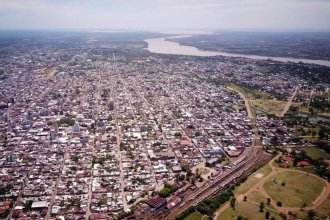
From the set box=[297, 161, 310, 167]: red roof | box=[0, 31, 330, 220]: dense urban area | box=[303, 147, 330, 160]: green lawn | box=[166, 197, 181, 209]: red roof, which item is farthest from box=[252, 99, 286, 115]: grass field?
box=[166, 197, 181, 209]: red roof

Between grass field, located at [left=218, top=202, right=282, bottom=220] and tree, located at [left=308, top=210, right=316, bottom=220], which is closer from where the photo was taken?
grass field, located at [left=218, top=202, right=282, bottom=220]

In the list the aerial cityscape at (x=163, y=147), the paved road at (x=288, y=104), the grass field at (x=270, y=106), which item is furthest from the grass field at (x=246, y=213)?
the grass field at (x=270, y=106)

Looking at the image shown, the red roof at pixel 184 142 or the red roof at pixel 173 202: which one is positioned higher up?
the red roof at pixel 184 142

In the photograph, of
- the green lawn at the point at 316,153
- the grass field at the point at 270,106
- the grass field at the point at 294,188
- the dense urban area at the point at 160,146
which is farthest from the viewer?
the grass field at the point at 270,106

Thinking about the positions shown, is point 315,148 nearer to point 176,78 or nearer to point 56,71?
point 176,78

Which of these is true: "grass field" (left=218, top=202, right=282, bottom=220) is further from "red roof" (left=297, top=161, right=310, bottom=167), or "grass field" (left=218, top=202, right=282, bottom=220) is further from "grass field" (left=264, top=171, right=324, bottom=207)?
"red roof" (left=297, top=161, right=310, bottom=167)

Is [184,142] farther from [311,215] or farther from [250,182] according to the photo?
[311,215]

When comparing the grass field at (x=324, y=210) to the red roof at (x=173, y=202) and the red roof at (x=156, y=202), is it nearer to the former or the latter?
the red roof at (x=173, y=202)
